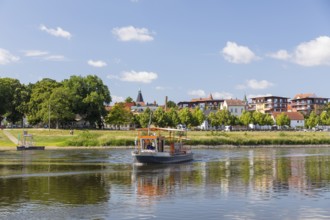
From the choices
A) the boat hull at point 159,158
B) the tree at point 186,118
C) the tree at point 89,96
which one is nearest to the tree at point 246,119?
the tree at point 186,118

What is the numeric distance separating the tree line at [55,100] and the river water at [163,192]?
265ft

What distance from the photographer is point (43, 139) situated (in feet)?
353

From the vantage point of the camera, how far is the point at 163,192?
36406mm

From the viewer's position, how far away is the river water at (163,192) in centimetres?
2786

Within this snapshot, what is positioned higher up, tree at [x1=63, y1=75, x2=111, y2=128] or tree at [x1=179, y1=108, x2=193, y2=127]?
tree at [x1=63, y1=75, x2=111, y2=128]

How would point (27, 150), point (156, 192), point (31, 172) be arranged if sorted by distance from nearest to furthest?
point (156, 192) → point (31, 172) → point (27, 150)

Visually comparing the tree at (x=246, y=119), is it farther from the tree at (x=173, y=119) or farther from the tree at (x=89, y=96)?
the tree at (x=89, y=96)

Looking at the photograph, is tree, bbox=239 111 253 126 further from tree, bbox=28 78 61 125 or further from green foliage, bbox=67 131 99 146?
green foliage, bbox=67 131 99 146

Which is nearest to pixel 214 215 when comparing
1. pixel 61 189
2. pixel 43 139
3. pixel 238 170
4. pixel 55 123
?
pixel 61 189

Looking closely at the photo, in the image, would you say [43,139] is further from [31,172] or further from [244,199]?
[244,199]

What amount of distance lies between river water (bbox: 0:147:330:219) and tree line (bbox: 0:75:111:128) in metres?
80.7

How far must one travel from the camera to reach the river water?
27.9m

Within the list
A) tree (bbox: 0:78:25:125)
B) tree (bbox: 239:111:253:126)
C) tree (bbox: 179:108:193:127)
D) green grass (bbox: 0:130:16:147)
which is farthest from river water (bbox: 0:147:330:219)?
tree (bbox: 239:111:253:126)

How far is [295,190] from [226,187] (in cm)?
548
